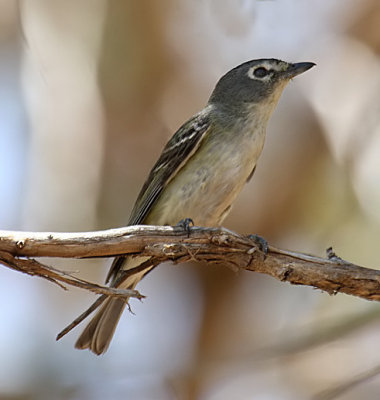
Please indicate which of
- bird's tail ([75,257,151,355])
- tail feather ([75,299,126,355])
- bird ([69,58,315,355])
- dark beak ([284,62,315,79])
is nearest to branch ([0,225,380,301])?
bird ([69,58,315,355])

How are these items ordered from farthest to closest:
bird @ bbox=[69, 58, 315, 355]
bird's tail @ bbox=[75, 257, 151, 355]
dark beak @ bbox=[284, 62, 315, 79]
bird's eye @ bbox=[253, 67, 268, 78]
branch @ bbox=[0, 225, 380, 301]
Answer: bird's eye @ bbox=[253, 67, 268, 78], dark beak @ bbox=[284, 62, 315, 79], bird's tail @ bbox=[75, 257, 151, 355], bird @ bbox=[69, 58, 315, 355], branch @ bbox=[0, 225, 380, 301]

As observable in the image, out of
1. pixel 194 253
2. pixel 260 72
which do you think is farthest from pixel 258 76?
pixel 194 253

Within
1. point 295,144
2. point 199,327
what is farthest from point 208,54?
point 199,327

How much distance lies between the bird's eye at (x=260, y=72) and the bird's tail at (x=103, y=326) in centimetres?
187

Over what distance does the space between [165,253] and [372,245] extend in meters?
4.06

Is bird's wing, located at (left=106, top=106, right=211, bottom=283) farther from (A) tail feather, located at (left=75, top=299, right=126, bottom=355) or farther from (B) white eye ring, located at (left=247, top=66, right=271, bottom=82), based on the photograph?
(B) white eye ring, located at (left=247, top=66, right=271, bottom=82)

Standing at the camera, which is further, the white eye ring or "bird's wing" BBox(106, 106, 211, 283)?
the white eye ring

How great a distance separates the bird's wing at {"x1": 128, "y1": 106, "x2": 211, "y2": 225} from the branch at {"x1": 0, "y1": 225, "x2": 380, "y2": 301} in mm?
1284

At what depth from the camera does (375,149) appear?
7.60 metres

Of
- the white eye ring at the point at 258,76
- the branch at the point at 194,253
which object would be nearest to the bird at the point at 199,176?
the white eye ring at the point at 258,76

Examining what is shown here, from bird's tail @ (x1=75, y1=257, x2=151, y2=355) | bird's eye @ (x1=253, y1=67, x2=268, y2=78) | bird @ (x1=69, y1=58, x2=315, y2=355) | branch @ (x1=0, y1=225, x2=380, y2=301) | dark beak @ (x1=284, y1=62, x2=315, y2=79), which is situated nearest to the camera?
branch @ (x1=0, y1=225, x2=380, y2=301)

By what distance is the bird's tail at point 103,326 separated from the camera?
17.2 feet

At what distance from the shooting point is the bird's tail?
525 centimetres

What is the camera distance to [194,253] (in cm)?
402
